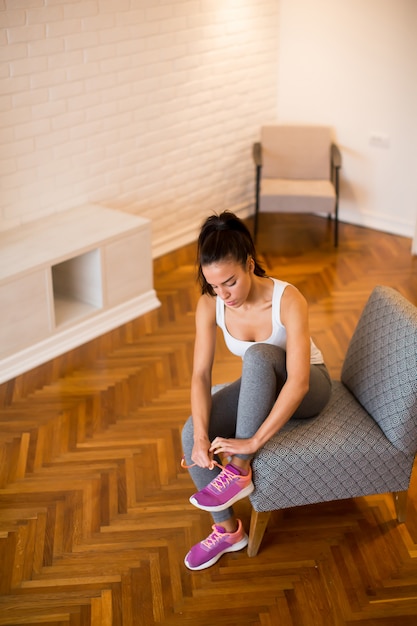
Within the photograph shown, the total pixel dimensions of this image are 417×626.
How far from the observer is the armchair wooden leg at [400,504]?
9.72ft

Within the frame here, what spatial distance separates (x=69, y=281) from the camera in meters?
4.54

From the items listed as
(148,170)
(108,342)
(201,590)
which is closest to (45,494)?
(201,590)

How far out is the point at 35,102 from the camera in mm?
4266

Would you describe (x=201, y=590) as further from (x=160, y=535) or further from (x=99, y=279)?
(x=99, y=279)

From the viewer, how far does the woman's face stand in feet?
8.42

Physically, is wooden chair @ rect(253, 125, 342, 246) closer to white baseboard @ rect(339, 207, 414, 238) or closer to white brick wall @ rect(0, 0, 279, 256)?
white brick wall @ rect(0, 0, 279, 256)

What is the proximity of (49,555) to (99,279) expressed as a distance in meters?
1.87

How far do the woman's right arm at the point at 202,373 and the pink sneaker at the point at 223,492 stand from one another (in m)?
0.09

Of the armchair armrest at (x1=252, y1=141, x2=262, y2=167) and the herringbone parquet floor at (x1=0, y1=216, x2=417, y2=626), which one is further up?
the armchair armrest at (x1=252, y1=141, x2=262, y2=167)

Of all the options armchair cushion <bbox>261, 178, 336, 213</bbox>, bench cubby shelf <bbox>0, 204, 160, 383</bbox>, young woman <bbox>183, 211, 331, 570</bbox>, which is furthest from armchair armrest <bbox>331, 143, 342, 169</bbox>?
young woman <bbox>183, 211, 331, 570</bbox>

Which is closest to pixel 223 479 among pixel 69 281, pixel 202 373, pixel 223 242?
pixel 202 373

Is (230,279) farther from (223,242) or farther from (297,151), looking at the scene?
(297,151)

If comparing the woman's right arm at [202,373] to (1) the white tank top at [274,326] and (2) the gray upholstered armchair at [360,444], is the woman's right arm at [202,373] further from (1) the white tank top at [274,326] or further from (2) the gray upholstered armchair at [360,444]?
(2) the gray upholstered armchair at [360,444]

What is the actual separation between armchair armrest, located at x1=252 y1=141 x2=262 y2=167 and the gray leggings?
114 inches
